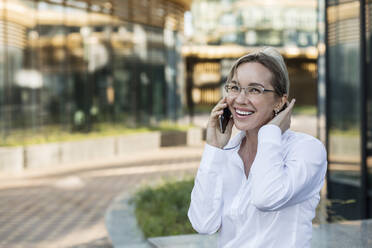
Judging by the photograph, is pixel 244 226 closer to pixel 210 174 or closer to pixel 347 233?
pixel 210 174

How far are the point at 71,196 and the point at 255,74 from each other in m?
7.34

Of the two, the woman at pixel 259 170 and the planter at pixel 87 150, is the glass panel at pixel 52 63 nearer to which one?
the planter at pixel 87 150

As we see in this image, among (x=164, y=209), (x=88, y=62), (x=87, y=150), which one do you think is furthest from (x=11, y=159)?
(x=164, y=209)

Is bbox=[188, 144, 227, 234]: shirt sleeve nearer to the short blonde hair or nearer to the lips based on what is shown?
the lips

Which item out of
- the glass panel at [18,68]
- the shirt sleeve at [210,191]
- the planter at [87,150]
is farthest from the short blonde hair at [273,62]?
the glass panel at [18,68]

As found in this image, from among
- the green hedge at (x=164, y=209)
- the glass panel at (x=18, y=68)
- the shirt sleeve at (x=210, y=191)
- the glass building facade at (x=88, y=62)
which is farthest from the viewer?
the glass building facade at (x=88, y=62)

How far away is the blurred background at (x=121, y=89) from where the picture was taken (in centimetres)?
692

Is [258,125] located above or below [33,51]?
below

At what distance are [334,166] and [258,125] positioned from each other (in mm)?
5923

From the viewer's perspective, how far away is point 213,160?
6.62ft

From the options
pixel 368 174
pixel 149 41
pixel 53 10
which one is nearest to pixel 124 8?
pixel 149 41

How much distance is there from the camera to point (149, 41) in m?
19.0

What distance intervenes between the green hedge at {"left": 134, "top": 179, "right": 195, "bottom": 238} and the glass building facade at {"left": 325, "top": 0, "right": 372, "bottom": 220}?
1879 mm

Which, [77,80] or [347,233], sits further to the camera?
[77,80]
